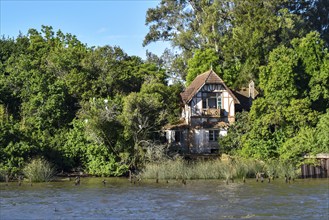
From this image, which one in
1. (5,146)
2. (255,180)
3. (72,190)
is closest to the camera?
(72,190)

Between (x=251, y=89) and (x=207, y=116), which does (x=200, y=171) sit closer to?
(x=207, y=116)

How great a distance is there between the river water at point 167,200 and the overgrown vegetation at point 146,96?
4085 millimetres

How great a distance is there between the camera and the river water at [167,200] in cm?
2619

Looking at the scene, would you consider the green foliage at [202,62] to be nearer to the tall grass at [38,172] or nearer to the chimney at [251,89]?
the chimney at [251,89]

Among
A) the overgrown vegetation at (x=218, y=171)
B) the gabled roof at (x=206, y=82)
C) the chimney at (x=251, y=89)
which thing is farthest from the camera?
the chimney at (x=251, y=89)

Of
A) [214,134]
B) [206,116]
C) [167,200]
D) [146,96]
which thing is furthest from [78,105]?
[167,200]

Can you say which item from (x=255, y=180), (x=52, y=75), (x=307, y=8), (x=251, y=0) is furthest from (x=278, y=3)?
(x=255, y=180)

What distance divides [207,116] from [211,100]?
5.07 feet

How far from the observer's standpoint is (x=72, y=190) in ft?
116

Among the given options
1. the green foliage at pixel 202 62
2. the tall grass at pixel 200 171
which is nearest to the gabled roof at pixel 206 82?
the green foliage at pixel 202 62

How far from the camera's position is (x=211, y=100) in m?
54.6

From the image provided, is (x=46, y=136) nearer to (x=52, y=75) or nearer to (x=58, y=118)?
(x=58, y=118)

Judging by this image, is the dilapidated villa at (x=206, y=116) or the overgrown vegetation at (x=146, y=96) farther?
the dilapidated villa at (x=206, y=116)

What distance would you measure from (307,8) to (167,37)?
709 inches
